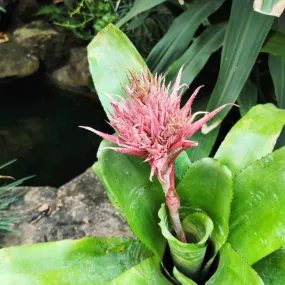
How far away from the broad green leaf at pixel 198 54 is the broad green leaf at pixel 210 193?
1.89 ft

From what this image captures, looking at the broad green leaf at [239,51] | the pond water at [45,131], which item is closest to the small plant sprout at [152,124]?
the broad green leaf at [239,51]

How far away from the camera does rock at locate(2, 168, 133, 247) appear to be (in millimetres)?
1333

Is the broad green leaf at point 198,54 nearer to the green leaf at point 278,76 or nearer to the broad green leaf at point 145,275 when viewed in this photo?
the green leaf at point 278,76

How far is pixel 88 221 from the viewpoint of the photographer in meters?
1.36

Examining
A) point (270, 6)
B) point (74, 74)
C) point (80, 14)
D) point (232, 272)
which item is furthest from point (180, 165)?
point (80, 14)

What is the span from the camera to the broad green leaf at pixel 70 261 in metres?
0.69

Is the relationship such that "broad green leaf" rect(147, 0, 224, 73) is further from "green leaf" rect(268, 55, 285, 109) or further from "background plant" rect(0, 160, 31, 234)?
"background plant" rect(0, 160, 31, 234)

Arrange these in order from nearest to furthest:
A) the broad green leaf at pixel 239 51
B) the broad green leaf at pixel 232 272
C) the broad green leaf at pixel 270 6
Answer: the broad green leaf at pixel 232 272 < the broad green leaf at pixel 270 6 < the broad green leaf at pixel 239 51

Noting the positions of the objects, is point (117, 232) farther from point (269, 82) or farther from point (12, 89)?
point (12, 89)

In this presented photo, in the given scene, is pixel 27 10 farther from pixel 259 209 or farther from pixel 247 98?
pixel 259 209

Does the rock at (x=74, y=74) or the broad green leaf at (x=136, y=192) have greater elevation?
the broad green leaf at (x=136, y=192)

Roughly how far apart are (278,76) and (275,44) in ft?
0.30

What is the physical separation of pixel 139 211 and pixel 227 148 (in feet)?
0.61

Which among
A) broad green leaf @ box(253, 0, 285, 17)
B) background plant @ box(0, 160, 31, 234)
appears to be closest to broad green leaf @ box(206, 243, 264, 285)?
broad green leaf @ box(253, 0, 285, 17)
